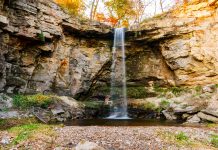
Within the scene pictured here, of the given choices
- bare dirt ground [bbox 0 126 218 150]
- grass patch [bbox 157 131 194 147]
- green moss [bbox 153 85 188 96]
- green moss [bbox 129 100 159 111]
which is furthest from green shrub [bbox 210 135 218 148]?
green moss [bbox 153 85 188 96]

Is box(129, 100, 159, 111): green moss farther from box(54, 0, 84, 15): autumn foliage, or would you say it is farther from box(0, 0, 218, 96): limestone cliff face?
box(54, 0, 84, 15): autumn foliage

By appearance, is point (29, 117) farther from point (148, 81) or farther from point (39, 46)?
point (148, 81)

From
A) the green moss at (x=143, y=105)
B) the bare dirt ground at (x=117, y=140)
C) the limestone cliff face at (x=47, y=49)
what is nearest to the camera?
the bare dirt ground at (x=117, y=140)

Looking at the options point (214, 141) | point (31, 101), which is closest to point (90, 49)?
point (31, 101)

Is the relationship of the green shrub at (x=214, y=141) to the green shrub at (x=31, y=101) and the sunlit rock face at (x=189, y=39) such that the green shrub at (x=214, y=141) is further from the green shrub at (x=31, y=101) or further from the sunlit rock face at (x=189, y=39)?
the sunlit rock face at (x=189, y=39)

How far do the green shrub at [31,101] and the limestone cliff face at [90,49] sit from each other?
6.36 ft

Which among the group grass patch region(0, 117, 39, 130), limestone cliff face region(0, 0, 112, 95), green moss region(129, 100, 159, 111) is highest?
limestone cliff face region(0, 0, 112, 95)

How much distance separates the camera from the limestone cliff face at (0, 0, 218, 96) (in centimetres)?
2295

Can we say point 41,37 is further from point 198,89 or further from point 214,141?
point 214,141

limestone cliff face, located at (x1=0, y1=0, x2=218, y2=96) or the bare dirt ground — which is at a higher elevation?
limestone cliff face, located at (x1=0, y1=0, x2=218, y2=96)

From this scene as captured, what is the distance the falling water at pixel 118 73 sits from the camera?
92.6ft

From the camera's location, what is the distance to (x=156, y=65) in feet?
95.8

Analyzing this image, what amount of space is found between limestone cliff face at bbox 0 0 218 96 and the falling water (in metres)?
0.64

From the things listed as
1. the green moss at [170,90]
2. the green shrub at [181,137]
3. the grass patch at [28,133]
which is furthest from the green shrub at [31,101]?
the green shrub at [181,137]
